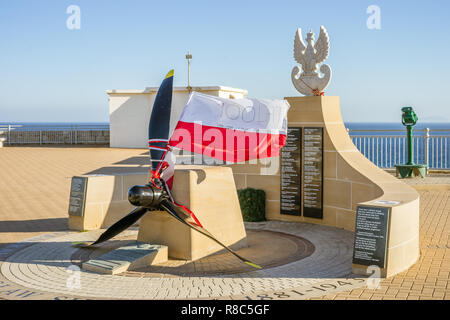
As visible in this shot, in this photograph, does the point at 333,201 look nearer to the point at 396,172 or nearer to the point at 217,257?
the point at 217,257

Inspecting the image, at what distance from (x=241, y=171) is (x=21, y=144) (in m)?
26.5

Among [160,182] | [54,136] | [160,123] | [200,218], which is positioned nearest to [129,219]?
[160,182]

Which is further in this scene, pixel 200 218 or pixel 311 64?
pixel 311 64

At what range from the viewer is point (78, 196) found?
10852mm

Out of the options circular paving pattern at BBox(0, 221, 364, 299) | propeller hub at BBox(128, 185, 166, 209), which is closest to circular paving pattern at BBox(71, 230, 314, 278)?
circular paving pattern at BBox(0, 221, 364, 299)

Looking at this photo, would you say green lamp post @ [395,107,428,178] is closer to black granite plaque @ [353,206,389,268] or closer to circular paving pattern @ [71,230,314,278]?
circular paving pattern @ [71,230,314,278]

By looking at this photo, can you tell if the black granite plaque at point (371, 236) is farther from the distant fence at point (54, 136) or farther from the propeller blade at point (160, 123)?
the distant fence at point (54, 136)

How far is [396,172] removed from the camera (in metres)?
17.9

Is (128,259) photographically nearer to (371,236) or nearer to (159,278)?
(159,278)

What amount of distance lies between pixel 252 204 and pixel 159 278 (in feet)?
15.0

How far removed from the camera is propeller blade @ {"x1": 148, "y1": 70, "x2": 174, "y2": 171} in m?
8.02

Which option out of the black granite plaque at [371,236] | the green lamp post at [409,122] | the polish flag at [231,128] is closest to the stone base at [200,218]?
the polish flag at [231,128]

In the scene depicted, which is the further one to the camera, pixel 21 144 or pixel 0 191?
pixel 21 144
